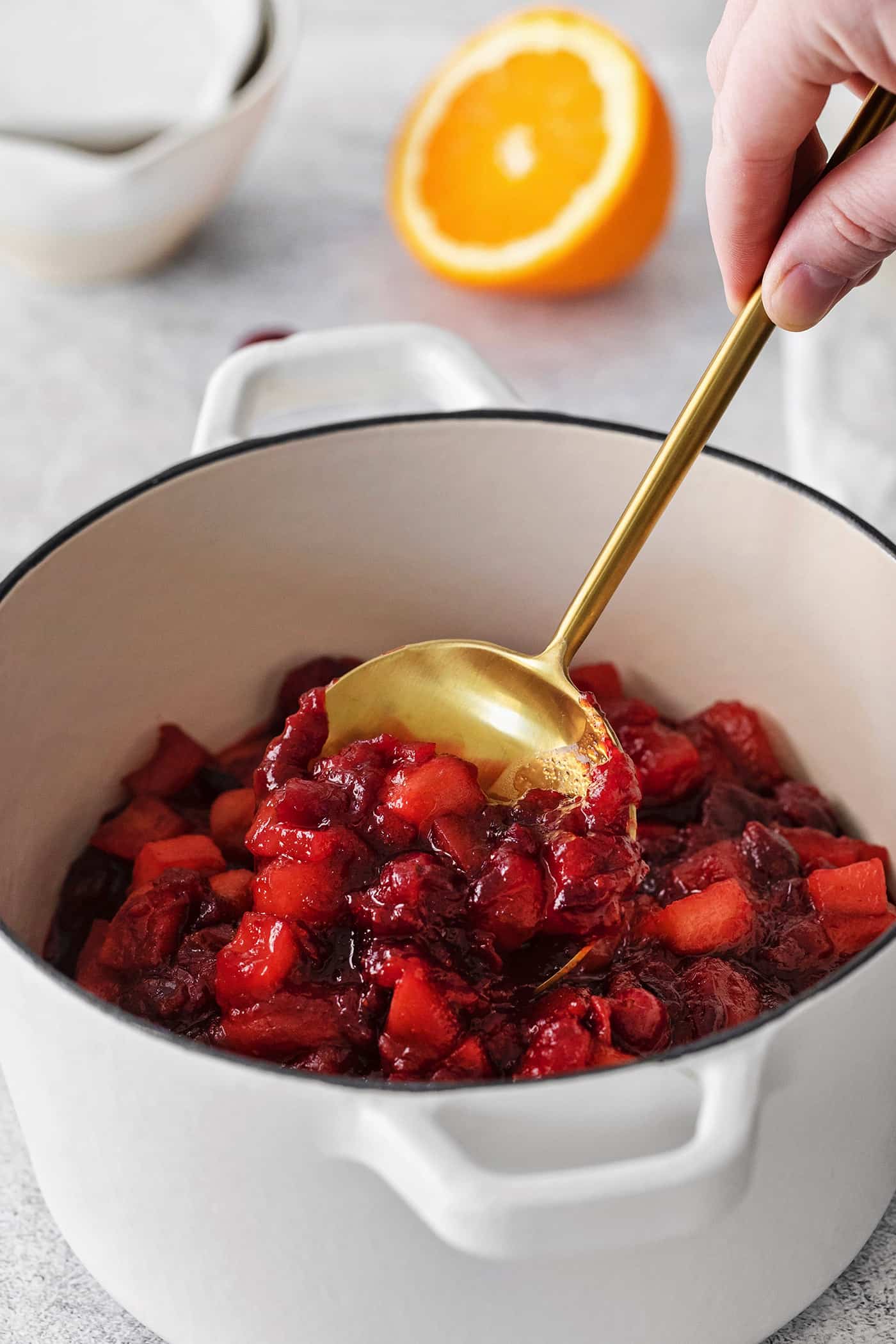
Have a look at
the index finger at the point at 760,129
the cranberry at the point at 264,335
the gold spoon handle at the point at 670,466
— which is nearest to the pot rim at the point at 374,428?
the gold spoon handle at the point at 670,466

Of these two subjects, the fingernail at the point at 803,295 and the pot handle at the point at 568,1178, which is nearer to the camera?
the pot handle at the point at 568,1178

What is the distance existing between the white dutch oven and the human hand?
0.86 feet

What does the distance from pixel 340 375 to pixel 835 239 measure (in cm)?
64

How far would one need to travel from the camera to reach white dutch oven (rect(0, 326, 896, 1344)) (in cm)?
85

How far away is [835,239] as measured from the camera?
1.15m

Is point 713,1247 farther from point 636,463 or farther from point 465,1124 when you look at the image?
point 636,463

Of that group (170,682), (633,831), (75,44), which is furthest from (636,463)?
(75,44)

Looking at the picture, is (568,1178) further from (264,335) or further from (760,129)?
(264,335)

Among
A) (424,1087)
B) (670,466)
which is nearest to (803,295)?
(670,466)

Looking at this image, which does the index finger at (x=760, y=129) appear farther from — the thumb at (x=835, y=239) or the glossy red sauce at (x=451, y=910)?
the glossy red sauce at (x=451, y=910)

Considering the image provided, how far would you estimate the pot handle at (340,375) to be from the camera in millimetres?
1550

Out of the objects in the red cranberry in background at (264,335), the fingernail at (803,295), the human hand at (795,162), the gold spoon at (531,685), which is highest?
the human hand at (795,162)

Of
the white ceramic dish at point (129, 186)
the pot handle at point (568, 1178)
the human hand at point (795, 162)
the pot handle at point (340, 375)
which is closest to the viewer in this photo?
the pot handle at point (568, 1178)

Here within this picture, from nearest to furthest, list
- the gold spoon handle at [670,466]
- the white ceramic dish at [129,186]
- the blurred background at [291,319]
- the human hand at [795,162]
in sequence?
the human hand at [795,162], the gold spoon handle at [670,466], the white ceramic dish at [129,186], the blurred background at [291,319]
